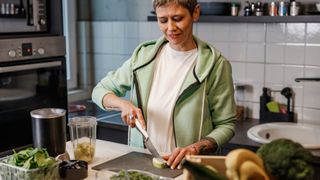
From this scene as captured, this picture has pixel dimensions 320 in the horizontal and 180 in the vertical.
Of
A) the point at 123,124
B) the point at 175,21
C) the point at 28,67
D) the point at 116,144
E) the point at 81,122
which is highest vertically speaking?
the point at 175,21

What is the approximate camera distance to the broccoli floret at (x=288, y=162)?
929 millimetres

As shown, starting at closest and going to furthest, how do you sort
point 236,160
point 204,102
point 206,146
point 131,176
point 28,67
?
point 236,160 → point 131,176 → point 206,146 → point 204,102 → point 28,67

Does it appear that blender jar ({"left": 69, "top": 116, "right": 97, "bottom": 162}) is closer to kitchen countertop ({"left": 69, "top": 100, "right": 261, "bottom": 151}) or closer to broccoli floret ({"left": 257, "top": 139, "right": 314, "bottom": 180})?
broccoli floret ({"left": 257, "top": 139, "right": 314, "bottom": 180})

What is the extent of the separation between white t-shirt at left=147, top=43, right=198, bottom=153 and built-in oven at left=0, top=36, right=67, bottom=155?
95 centimetres

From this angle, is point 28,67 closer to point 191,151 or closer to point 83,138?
point 83,138

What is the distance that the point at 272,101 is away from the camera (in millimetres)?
2770

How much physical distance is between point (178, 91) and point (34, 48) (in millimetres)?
1084

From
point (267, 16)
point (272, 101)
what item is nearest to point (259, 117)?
point (272, 101)

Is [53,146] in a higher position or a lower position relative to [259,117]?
higher

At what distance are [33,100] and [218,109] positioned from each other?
1.27 m

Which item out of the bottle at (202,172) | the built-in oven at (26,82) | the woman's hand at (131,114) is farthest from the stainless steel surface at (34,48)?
the bottle at (202,172)

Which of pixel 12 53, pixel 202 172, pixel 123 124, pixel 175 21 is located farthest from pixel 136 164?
pixel 123 124

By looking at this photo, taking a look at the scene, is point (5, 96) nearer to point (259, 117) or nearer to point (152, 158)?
point (152, 158)

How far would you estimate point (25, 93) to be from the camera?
2520mm
